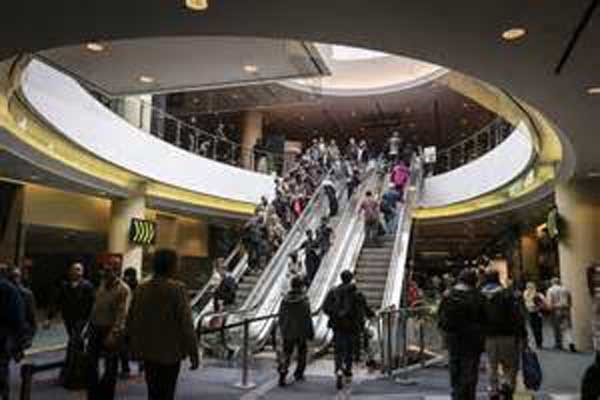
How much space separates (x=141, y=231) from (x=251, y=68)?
34.0 ft

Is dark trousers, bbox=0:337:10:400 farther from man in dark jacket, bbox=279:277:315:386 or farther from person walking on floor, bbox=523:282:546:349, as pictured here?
person walking on floor, bbox=523:282:546:349

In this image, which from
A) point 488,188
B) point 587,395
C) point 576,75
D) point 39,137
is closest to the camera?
point 587,395

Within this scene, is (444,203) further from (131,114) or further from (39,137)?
(39,137)

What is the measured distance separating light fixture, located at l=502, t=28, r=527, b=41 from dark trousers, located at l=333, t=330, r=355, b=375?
158 inches

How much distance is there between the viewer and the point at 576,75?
6.07 meters

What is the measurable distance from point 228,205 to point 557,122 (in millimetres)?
15280

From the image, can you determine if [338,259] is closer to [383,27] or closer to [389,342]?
[389,342]

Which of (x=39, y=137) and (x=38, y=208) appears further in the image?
(x=38, y=208)

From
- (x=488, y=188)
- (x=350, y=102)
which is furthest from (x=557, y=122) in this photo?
(x=350, y=102)

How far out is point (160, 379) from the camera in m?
4.25

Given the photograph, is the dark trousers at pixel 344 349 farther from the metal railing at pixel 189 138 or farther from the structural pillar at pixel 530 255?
the structural pillar at pixel 530 255

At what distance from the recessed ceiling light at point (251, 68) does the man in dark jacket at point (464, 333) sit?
3.45 meters

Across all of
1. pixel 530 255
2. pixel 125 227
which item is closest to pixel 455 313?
pixel 125 227

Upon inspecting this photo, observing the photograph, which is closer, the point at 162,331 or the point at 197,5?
the point at 162,331
